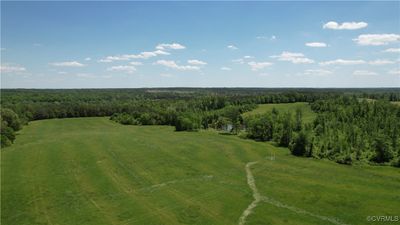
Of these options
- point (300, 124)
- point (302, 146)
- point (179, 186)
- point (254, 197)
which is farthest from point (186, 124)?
point (254, 197)

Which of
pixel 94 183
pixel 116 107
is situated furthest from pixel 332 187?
pixel 116 107

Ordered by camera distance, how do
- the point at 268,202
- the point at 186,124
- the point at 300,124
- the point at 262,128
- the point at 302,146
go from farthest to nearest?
the point at 186,124
the point at 300,124
the point at 262,128
the point at 302,146
the point at 268,202

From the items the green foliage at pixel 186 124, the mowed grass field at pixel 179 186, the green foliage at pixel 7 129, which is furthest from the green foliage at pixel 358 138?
the green foliage at pixel 7 129

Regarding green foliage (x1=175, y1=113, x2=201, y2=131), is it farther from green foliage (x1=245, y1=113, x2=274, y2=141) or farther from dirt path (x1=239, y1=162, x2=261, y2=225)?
dirt path (x1=239, y1=162, x2=261, y2=225)

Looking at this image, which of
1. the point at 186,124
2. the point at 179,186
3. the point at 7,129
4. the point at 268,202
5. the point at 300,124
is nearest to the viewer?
the point at 268,202

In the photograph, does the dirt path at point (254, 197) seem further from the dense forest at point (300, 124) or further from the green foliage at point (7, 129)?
the green foliage at point (7, 129)

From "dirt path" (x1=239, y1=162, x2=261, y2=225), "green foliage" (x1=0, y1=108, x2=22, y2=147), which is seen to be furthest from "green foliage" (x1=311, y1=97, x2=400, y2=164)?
"green foliage" (x1=0, y1=108, x2=22, y2=147)

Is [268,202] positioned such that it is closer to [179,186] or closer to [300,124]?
[179,186]

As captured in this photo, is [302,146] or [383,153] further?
[302,146]

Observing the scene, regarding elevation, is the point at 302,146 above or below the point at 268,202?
above
